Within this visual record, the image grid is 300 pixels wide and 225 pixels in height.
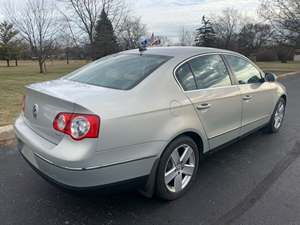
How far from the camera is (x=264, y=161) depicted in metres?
3.88

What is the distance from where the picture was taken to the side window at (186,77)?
297 centimetres

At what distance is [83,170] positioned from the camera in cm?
223

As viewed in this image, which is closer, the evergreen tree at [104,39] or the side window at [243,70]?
the side window at [243,70]

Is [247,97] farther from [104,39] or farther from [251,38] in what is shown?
[251,38]

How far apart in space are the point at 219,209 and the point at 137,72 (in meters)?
1.60

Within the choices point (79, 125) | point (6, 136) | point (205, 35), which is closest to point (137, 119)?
point (79, 125)

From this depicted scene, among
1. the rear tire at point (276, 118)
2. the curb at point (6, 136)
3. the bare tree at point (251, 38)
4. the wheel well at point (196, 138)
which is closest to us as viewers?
the wheel well at point (196, 138)

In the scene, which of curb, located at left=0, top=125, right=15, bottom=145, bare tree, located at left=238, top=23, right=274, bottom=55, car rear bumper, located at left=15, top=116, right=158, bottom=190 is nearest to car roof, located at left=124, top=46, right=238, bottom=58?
car rear bumper, located at left=15, top=116, right=158, bottom=190

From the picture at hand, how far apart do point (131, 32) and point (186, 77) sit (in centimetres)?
3685

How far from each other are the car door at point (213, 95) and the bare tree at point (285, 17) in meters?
20.7

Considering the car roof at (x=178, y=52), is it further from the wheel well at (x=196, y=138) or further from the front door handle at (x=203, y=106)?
the wheel well at (x=196, y=138)

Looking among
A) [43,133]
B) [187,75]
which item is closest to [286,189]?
[187,75]

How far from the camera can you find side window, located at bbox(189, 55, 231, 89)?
3219 millimetres

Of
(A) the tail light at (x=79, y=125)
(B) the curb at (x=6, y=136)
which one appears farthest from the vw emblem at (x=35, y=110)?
(B) the curb at (x=6, y=136)
